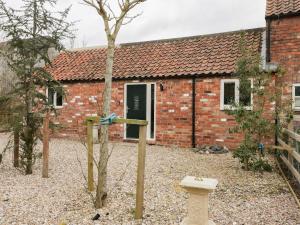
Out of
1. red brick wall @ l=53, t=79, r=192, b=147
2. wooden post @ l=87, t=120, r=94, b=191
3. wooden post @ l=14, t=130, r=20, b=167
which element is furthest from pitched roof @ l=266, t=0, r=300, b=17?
wooden post @ l=14, t=130, r=20, b=167

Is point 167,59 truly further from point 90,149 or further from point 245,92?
point 90,149

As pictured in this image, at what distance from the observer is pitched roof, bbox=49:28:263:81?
1148 centimetres

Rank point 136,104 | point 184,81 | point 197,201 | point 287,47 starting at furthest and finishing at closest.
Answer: point 136,104 < point 184,81 < point 287,47 < point 197,201

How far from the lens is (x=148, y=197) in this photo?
17.7 ft

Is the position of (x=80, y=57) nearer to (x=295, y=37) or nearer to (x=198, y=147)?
(x=198, y=147)

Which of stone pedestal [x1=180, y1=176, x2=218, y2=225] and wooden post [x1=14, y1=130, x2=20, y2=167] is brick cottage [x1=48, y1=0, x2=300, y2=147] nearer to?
wooden post [x1=14, y1=130, x2=20, y2=167]

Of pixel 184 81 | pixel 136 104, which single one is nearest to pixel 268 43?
pixel 184 81

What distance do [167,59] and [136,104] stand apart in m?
2.27

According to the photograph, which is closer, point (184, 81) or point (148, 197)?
point (148, 197)

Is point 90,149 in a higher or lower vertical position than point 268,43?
lower

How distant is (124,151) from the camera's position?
35.4 feet

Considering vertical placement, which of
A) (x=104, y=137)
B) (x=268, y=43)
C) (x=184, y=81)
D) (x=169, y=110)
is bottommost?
(x=104, y=137)

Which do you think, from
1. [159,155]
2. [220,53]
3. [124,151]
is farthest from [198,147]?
[220,53]

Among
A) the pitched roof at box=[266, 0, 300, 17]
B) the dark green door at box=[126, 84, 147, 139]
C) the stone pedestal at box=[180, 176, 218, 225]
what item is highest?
the pitched roof at box=[266, 0, 300, 17]
